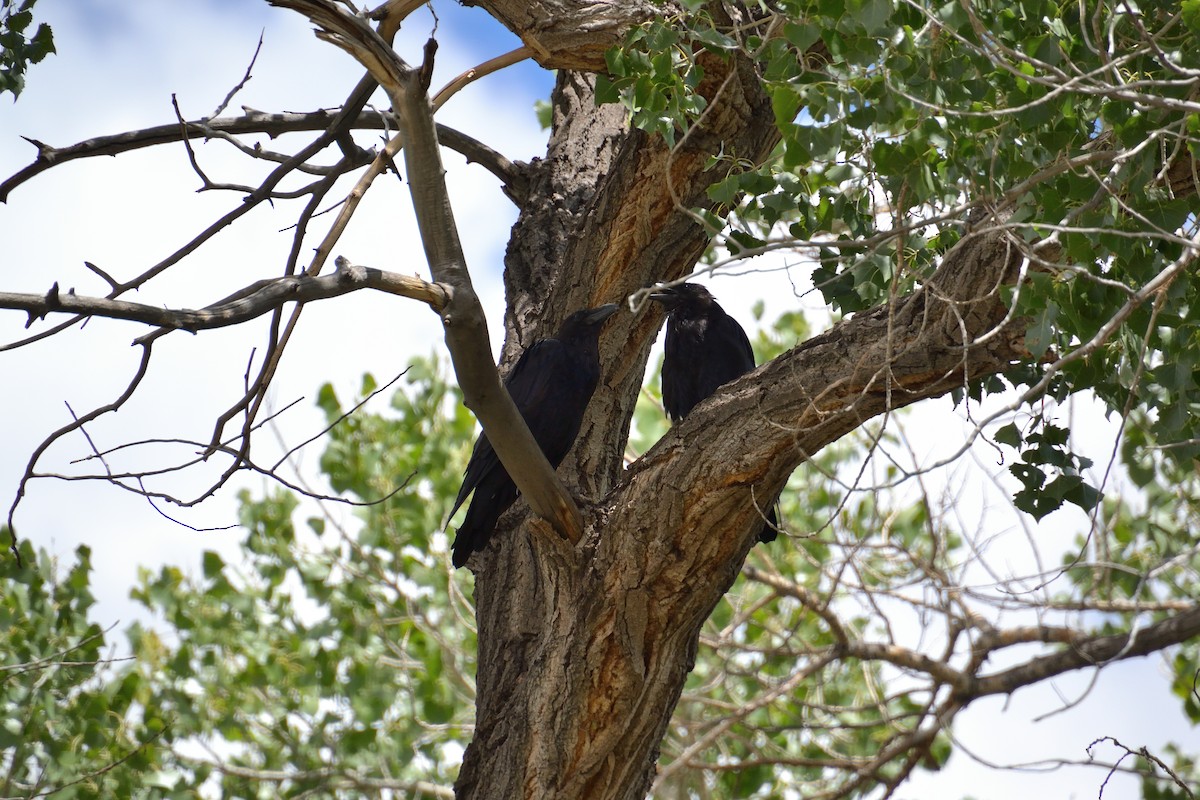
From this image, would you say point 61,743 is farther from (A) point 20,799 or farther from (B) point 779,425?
(B) point 779,425

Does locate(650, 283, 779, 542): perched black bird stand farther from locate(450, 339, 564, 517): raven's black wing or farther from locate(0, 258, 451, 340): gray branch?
locate(0, 258, 451, 340): gray branch

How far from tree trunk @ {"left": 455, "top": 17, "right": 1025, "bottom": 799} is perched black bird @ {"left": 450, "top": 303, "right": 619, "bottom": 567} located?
0.29 feet

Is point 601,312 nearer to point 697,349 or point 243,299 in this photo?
point 697,349

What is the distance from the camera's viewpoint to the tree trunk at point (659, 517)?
10.1 ft

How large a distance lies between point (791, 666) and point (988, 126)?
654cm

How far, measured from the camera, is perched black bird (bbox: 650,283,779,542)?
5.41 m

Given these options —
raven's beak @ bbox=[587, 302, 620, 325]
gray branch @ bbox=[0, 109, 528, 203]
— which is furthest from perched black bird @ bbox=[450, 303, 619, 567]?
gray branch @ bbox=[0, 109, 528, 203]

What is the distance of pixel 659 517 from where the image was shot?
3.30m

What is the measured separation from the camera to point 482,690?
3840mm

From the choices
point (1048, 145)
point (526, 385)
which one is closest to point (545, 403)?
point (526, 385)

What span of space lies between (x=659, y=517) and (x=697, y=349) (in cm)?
224

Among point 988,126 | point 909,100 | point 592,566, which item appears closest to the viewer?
point 909,100

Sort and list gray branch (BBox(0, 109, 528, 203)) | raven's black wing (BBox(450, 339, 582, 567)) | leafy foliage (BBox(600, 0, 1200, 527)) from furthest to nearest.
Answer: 1. raven's black wing (BBox(450, 339, 582, 567))
2. gray branch (BBox(0, 109, 528, 203))
3. leafy foliage (BBox(600, 0, 1200, 527))

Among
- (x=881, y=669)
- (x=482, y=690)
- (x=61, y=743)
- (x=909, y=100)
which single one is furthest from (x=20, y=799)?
(x=881, y=669)
